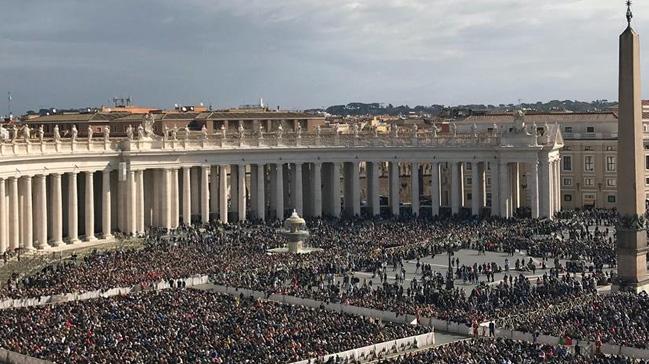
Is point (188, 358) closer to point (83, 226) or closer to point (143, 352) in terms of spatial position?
point (143, 352)

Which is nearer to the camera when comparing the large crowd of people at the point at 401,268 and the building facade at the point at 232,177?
the large crowd of people at the point at 401,268

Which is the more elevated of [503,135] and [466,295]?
[503,135]

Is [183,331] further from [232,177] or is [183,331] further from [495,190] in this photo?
[232,177]

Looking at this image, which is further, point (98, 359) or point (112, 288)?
point (112, 288)

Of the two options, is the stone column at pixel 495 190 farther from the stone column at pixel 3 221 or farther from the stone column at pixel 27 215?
the stone column at pixel 3 221

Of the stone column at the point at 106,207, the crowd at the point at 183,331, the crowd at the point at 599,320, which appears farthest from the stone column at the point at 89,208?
the crowd at the point at 599,320

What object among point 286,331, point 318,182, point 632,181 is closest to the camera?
point 286,331

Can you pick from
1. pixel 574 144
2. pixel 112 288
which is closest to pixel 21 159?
pixel 112 288
